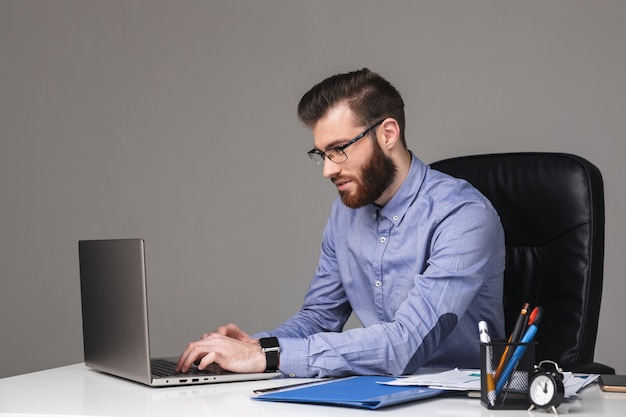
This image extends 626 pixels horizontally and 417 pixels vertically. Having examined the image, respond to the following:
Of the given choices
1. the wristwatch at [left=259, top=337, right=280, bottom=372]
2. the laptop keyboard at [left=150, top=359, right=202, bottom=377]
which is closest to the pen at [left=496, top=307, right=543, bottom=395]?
the wristwatch at [left=259, top=337, right=280, bottom=372]

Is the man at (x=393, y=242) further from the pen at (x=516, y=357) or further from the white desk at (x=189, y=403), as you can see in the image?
the pen at (x=516, y=357)

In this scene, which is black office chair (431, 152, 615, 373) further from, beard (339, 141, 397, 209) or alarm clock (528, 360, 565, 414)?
alarm clock (528, 360, 565, 414)

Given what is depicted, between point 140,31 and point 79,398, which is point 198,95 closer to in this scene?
point 140,31

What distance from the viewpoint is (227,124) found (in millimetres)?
3830

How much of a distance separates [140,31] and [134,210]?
0.87 meters

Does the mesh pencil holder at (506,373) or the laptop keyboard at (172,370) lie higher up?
the mesh pencil holder at (506,373)

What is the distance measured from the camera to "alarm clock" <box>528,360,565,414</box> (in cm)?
118

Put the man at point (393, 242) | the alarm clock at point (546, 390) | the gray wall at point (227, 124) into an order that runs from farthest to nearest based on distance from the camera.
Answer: the gray wall at point (227, 124) < the man at point (393, 242) < the alarm clock at point (546, 390)

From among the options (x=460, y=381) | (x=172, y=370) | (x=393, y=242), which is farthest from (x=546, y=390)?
(x=393, y=242)

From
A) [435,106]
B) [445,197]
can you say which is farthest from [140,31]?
[445,197]

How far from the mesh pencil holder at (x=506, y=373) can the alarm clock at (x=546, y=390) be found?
0.7 inches

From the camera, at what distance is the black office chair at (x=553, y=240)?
2.05m

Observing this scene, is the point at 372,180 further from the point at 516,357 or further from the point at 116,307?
the point at 516,357

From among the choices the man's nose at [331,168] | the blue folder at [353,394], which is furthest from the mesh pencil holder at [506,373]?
the man's nose at [331,168]
